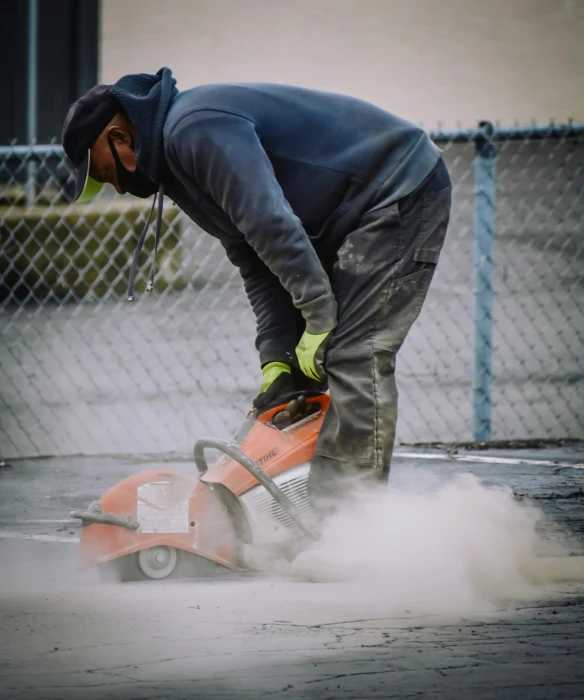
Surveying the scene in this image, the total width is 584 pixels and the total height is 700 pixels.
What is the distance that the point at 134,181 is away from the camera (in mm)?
3531

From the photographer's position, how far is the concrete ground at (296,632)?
241 centimetres

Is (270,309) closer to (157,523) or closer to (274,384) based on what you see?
(274,384)

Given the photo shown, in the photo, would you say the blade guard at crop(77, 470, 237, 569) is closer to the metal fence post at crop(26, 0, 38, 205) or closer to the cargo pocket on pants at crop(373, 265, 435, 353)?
the cargo pocket on pants at crop(373, 265, 435, 353)

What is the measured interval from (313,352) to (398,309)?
0.33 m

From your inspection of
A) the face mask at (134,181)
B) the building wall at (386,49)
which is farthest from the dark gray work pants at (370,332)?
the building wall at (386,49)

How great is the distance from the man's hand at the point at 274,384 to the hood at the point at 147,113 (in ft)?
2.61

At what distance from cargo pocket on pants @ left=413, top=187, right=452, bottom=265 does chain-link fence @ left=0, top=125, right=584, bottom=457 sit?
7.30ft

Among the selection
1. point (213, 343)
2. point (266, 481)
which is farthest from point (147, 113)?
point (213, 343)

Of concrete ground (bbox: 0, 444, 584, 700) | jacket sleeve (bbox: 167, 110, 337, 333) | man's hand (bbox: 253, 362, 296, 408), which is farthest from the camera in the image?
man's hand (bbox: 253, 362, 296, 408)

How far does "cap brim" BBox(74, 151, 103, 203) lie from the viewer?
3.41m

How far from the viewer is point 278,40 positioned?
10961 mm

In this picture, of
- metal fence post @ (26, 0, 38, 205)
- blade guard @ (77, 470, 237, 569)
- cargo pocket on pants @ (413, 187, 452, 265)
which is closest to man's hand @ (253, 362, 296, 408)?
blade guard @ (77, 470, 237, 569)

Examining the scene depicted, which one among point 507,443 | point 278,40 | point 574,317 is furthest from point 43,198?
point 507,443

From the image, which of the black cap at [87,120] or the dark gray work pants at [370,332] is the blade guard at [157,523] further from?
the black cap at [87,120]
